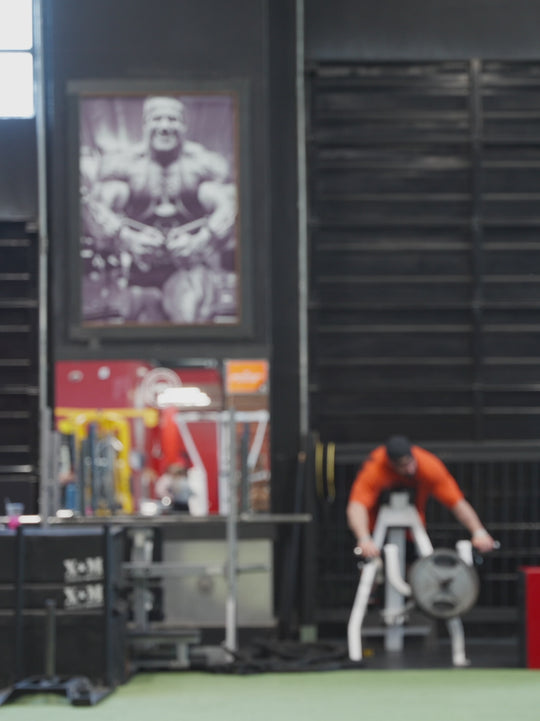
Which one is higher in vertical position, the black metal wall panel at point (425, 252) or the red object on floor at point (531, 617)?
the black metal wall panel at point (425, 252)

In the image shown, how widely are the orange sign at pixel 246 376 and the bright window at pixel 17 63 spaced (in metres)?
2.32

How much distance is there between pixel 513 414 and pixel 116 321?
2893 mm

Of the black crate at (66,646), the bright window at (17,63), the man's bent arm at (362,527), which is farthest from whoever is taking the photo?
the bright window at (17,63)

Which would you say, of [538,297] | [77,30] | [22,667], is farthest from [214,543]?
[77,30]

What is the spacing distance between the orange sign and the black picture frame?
20 centimetres

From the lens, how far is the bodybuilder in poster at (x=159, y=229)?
987cm

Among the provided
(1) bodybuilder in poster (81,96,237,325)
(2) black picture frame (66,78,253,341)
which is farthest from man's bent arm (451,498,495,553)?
Result: (1) bodybuilder in poster (81,96,237,325)

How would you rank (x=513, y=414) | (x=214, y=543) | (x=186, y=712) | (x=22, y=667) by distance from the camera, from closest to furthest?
1. (x=186, y=712)
2. (x=22, y=667)
3. (x=214, y=543)
4. (x=513, y=414)

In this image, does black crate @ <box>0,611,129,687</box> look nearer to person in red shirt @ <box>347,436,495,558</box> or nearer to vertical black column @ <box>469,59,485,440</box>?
person in red shirt @ <box>347,436,495,558</box>

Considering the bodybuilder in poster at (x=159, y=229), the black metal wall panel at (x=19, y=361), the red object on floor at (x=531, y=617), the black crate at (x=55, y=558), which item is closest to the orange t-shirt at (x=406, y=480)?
the red object on floor at (x=531, y=617)

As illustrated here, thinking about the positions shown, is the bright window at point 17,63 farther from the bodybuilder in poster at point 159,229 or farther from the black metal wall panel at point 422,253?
the black metal wall panel at point 422,253

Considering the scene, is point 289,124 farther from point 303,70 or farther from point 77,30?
point 77,30

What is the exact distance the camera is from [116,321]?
987 cm

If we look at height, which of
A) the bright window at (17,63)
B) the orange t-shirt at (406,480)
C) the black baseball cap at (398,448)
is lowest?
the orange t-shirt at (406,480)
